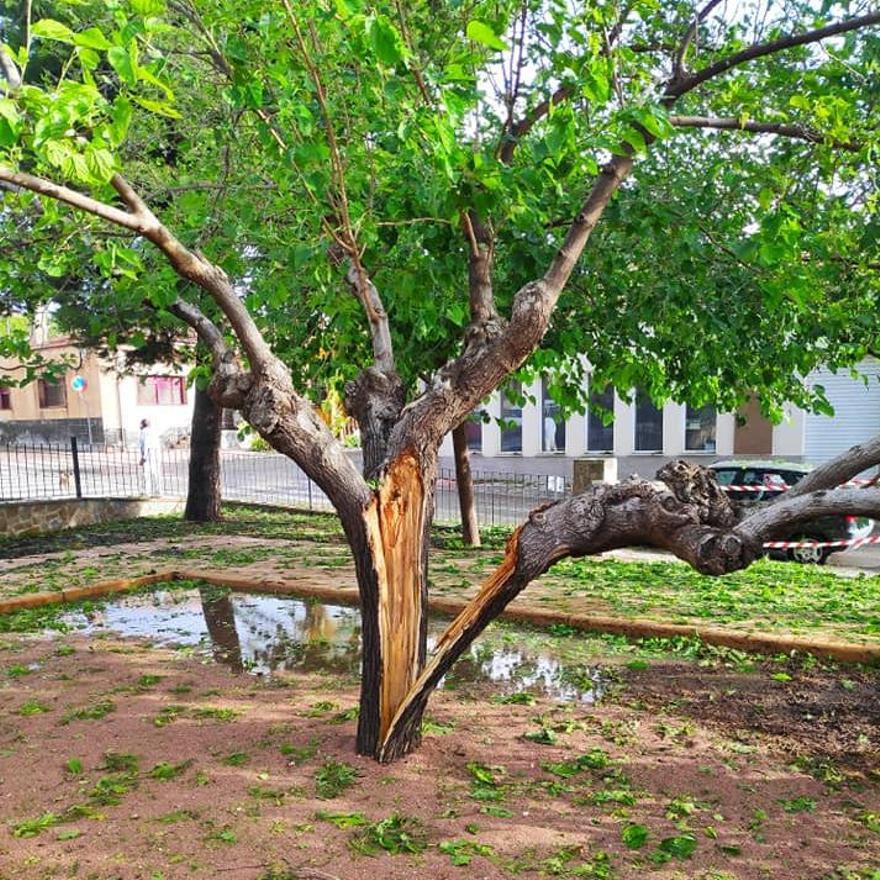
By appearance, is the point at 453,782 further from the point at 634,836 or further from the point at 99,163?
the point at 99,163

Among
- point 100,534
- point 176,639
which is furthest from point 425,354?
point 100,534

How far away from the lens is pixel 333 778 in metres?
3.93

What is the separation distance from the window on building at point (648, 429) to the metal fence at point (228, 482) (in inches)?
142

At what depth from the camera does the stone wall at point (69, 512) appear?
1340 cm

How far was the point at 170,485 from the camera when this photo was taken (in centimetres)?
2302

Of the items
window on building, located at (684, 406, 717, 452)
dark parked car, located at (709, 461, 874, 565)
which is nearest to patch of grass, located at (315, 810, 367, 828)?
dark parked car, located at (709, 461, 874, 565)

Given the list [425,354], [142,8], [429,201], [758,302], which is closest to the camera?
[142,8]

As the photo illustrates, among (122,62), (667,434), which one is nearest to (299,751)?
(122,62)

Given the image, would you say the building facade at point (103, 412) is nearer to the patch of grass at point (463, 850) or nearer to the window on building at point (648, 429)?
the window on building at point (648, 429)

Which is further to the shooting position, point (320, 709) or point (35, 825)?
point (320, 709)

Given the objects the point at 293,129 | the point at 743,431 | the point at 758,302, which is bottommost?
the point at 743,431

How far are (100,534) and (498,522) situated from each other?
8440 mm

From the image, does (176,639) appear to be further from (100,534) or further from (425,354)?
(100,534)

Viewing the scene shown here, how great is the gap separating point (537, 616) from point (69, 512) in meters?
10.5
